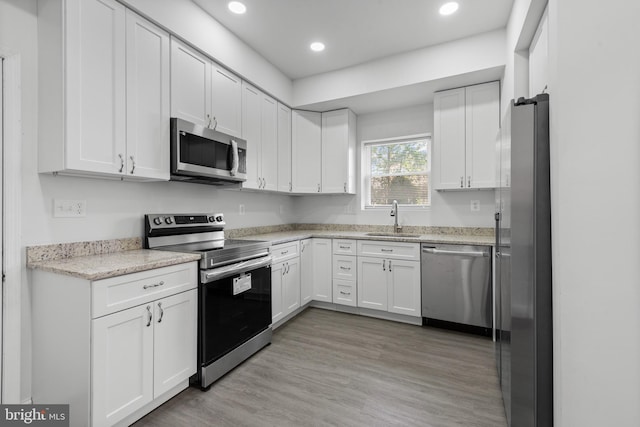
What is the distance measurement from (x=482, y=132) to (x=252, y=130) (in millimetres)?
2391

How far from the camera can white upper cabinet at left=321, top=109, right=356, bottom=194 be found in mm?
3734

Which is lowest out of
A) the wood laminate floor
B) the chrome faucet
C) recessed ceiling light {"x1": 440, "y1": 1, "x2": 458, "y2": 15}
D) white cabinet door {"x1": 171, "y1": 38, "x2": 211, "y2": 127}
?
the wood laminate floor

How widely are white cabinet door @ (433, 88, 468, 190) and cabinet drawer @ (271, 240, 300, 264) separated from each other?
1.72m

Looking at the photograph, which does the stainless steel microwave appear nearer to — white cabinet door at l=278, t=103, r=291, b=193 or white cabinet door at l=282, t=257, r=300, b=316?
white cabinet door at l=278, t=103, r=291, b=193

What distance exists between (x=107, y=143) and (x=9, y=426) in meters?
1.61

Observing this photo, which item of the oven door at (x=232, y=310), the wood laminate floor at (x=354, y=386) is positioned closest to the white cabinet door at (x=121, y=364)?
the wood laminate floor at (x=354, y=386)

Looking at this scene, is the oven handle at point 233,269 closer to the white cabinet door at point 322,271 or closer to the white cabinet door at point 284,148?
the white cabinet door at point 322,271

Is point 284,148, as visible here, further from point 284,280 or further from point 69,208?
point 69,208

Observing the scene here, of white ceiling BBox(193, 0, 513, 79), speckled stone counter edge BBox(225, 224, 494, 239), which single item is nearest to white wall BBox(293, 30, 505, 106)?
white ceiling BBox(193, 0, 513, 79)

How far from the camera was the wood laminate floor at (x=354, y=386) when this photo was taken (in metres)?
1.69

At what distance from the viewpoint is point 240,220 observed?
3312 millimetres

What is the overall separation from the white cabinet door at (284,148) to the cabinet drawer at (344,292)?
132 centimetres

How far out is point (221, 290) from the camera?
2.06 m

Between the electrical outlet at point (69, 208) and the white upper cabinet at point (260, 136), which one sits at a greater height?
the white upper cabinet at point (260, 136)
